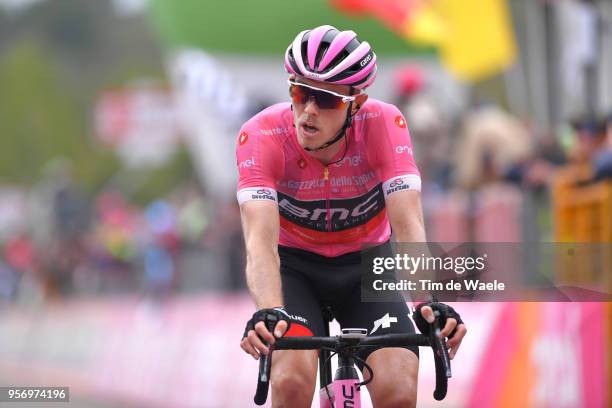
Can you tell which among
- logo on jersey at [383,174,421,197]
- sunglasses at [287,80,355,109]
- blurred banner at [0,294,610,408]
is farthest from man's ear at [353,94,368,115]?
blurred banner at [0,294,610,408]

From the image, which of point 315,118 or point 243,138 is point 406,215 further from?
point 243,138

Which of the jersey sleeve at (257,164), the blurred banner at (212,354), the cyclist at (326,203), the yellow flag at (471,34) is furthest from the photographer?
the yellow flag at (471,34)

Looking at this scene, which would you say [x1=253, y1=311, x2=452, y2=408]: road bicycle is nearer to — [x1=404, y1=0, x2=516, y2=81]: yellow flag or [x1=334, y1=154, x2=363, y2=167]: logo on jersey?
[x1=334, y1=154, x2=363, y2=167]: logo on jersey

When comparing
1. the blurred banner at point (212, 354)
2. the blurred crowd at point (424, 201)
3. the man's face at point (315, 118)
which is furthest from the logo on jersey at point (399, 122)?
the blurred banner at point (212, 354)

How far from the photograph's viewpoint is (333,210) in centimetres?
705

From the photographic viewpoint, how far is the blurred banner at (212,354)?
35.0 ft

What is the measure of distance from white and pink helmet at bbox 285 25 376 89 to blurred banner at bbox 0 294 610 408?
4.65 meters

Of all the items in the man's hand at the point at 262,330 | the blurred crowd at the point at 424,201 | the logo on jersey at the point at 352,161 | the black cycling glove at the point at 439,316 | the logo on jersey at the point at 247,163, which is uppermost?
the blurred crowd at the point at 424,201

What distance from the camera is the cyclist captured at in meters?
6.54

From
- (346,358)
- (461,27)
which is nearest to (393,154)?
(346,358)

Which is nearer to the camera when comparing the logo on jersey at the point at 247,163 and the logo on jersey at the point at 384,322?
the logo on jersey at the point at 247,163

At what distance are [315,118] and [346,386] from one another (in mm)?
1204

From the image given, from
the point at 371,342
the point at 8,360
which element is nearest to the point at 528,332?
the point at 371,342

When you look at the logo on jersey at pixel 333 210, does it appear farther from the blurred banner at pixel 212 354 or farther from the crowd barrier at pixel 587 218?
the blurred banner at pixel 212 354
